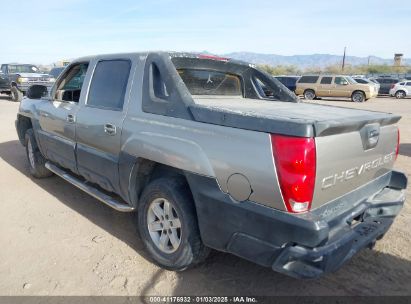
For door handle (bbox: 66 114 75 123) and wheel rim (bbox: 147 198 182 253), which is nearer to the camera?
wheel rim (bbox: 147 198 182 253)

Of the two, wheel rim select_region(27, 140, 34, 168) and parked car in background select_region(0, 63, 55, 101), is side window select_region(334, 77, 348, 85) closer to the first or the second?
parked car in background select_region(0, 63, 55, 101)

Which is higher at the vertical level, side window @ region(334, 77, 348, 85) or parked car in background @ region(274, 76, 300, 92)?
side window @ region(334, 77, 348, 85)

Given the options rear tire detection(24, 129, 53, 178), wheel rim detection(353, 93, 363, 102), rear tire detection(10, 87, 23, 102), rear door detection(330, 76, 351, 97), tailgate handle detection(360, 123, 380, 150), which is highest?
tailgate handle detection(360, 123, 380, 150)

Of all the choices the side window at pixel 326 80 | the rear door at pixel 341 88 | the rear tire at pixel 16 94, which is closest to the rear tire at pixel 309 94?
the side window at pixel 326 80

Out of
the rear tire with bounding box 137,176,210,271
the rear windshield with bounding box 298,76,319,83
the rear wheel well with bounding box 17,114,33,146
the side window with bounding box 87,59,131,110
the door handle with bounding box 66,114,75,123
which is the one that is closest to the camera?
the rear tire with bounding box 137,176,210,271

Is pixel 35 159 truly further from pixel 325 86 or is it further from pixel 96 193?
pixel 325 86

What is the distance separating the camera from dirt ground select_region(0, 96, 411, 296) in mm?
3031

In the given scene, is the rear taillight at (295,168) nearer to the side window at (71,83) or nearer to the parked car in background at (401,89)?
the side window at (71,83)

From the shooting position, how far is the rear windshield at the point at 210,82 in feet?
12.7

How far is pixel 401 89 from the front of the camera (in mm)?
27406

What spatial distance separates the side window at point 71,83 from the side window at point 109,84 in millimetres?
621

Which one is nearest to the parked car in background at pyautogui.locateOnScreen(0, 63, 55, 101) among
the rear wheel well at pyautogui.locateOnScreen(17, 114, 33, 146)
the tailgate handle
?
the rear wheel well at pyautogui.locateOnScreen(17, 114, 33, 146)

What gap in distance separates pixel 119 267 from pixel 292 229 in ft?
5.62

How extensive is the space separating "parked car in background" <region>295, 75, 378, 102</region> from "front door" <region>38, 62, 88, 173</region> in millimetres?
21381
